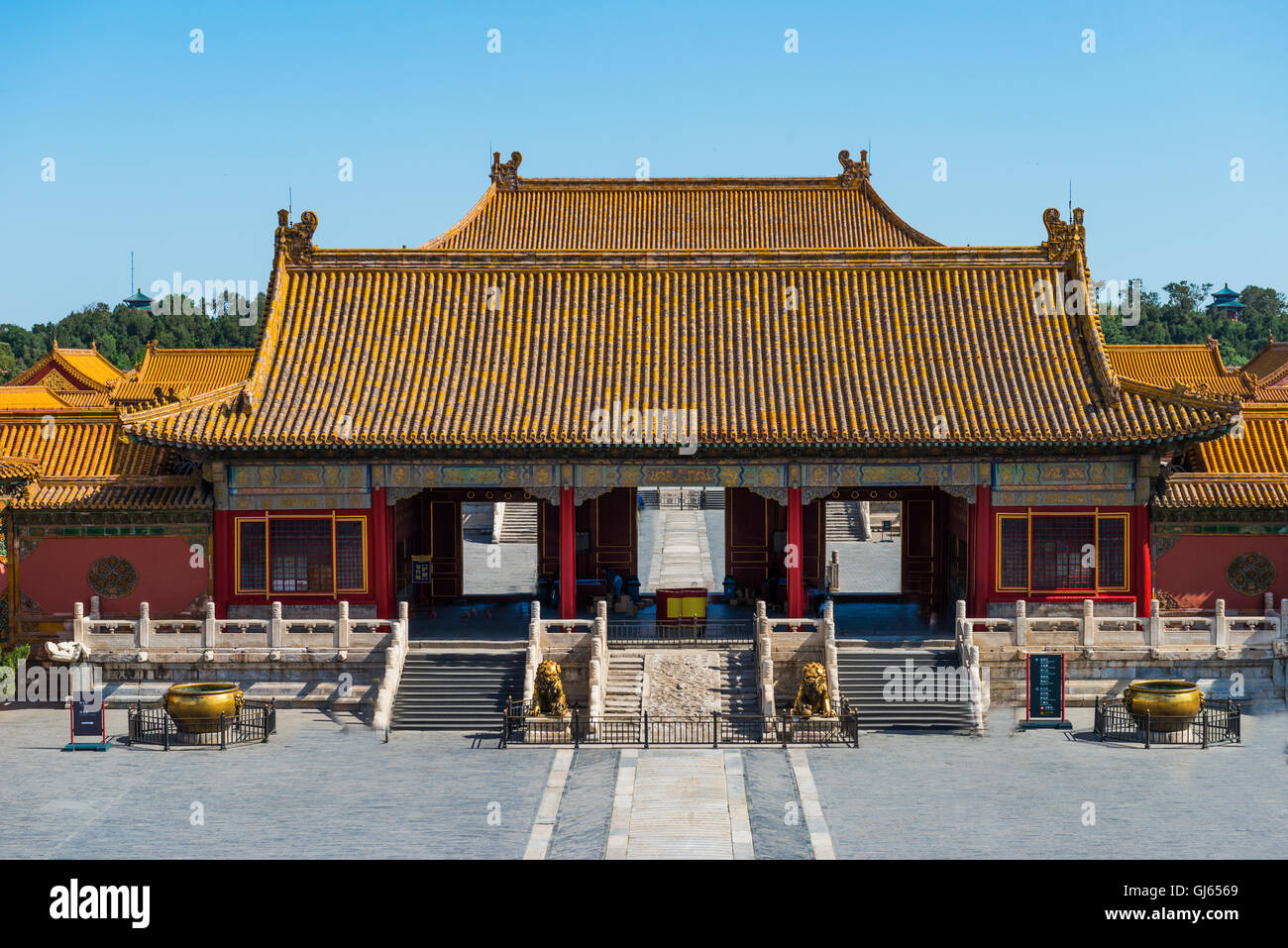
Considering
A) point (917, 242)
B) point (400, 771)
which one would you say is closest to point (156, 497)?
point (400, 771)

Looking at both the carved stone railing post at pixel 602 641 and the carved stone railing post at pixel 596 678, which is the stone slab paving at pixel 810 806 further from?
the carved stone railing post at pixel 602 641

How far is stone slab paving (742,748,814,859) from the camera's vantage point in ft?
79.3

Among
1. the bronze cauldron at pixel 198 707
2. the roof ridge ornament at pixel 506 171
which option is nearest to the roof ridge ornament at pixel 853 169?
the roof ridge ornament at pixel 506 171

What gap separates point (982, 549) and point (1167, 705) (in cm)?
656

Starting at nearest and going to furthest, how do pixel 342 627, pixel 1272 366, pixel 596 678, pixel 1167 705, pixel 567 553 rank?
pixel 1167 705 < pixel 596 678 < pixel 342 627 < pixel 567 553 < pixel 1272 366

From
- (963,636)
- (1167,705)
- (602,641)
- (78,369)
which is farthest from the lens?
(78,369)

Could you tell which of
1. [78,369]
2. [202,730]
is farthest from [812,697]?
[78,369]

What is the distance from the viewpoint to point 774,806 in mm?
26484

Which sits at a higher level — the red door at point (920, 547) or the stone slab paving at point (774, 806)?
the red door at point (920, 547)

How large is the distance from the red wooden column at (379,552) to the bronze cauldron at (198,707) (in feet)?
18.7

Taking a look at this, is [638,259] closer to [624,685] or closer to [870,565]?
[624,685]

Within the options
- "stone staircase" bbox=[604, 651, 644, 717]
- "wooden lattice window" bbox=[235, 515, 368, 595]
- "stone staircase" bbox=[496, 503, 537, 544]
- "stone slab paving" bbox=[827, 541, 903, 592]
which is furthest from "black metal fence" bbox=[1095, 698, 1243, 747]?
"stone staircase" bbox=[496, 503, 537, 544]

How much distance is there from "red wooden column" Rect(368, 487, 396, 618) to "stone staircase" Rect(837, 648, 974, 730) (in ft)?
37.2

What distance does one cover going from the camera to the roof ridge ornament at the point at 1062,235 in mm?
39406
